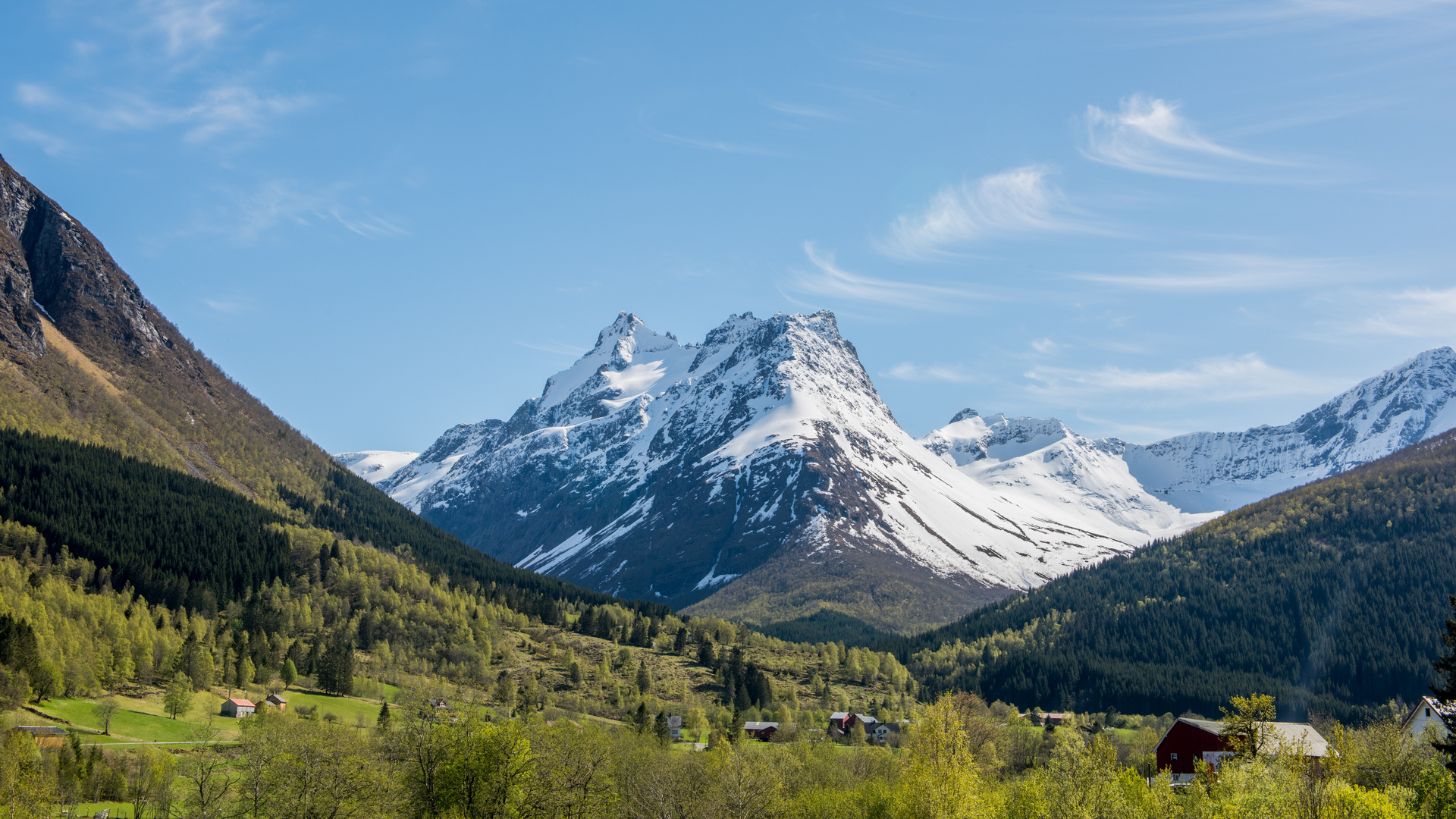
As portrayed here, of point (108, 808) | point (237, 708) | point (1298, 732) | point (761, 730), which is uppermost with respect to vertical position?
point (1298, 732)

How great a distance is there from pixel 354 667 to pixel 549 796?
125 m

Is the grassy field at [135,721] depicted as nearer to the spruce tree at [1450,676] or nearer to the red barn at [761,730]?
the red barn at [761,730]

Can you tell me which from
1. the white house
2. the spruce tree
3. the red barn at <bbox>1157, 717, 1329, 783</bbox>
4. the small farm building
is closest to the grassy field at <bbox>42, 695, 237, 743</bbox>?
the small farm building

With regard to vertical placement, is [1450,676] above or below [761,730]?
above

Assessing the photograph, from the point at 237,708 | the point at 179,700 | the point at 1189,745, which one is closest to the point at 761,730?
the point at 1189,745

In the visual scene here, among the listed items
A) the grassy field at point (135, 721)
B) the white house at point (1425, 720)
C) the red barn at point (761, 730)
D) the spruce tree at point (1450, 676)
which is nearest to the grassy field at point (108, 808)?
the grassy field at point (135, 721)

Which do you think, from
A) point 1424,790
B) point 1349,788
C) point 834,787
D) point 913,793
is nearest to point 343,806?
point 913,793

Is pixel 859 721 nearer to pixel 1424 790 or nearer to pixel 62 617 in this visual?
pixel 1424 790

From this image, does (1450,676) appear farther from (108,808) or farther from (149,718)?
(149,718)

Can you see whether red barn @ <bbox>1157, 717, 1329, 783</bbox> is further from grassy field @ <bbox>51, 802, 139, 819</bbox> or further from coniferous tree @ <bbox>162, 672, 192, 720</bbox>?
coniferous tree @ <bbox>162, 672, 192, 720</bbox>

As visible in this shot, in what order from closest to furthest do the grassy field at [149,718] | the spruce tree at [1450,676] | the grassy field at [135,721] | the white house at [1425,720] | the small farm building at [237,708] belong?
the spruce tree at [1450,676], the white house at [1425,720], the grassy field at [149,718], the grassy field at [135,721], the small farm building at [237,708]

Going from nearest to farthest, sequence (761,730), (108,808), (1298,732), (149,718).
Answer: (108,808), (1298,732), (149,718), (761,730)

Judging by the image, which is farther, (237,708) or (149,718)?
(237,708)

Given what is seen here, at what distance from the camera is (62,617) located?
158 metres
